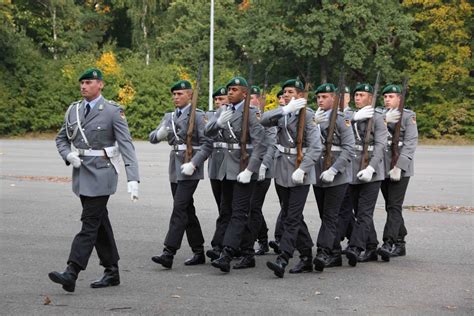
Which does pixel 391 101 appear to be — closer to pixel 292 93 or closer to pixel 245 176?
pixel 292 93

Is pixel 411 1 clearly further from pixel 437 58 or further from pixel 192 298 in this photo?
pixel 192 298

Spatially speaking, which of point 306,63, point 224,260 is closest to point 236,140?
point 224,260

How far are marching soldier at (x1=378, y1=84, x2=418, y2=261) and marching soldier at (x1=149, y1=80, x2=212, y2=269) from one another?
7.28 ft

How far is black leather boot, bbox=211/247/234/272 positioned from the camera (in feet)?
32.9

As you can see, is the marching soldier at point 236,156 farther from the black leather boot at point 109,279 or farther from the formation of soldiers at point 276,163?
the black leather boot at point 109,279

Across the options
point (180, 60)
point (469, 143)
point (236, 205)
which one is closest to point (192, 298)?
point (236, 205)

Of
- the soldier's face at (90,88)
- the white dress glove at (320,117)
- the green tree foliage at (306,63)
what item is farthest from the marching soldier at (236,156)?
the green tree foliage at (306,63)

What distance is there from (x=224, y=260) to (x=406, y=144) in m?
2.91

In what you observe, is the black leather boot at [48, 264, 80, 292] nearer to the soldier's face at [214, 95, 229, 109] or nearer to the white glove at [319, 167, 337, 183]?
the white glove at [319, 167, 337, 183]

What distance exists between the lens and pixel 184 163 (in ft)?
34.9

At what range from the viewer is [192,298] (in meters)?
8.62

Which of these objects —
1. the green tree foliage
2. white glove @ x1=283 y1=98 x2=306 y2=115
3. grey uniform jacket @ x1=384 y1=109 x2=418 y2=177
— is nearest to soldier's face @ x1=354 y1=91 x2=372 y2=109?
grey uniform jacket @ x1=384 y1=109 x2=418 y2=177

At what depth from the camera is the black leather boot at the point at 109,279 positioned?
9.14 metres

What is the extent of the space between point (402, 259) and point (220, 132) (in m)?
2.52
